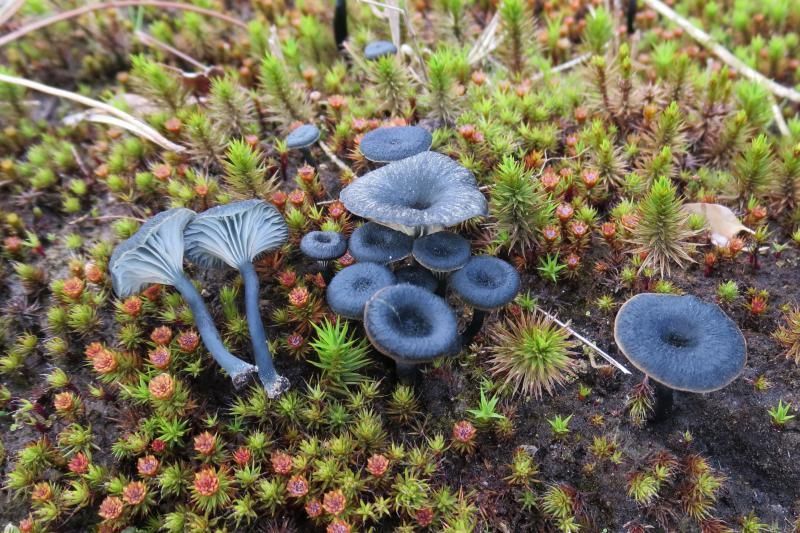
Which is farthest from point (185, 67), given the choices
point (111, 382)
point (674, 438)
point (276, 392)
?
point (674, 438)

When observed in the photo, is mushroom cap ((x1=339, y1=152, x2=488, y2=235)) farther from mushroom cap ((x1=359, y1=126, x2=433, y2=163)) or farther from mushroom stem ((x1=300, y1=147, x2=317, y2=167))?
mushroom stem ((x1=300, y1=147, x2=317, y2=167))

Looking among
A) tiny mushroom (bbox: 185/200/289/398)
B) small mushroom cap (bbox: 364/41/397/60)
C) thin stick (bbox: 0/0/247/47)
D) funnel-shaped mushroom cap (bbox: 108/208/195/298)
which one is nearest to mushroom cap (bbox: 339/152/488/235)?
tiny mushroom (bbox: 185/200/289/398)

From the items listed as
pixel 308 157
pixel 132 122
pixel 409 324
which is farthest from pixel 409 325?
pixel 132 122

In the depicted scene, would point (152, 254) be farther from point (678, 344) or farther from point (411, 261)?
point (678, 344)

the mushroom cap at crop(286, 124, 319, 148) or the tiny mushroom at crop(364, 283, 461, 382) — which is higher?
the mushroom cap at crop(286, 124, 319, 148)

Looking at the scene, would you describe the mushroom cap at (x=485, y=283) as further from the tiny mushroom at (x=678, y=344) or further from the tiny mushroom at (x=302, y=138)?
the tiny mushroom at (x=302, y=138)

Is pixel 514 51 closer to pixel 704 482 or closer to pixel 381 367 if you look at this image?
pixel 381 367
